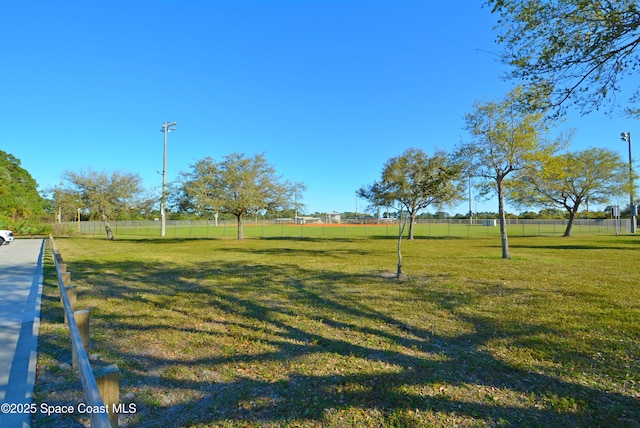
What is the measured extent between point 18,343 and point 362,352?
4.54 m

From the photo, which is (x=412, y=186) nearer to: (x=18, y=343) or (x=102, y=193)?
(x=18, y=343)

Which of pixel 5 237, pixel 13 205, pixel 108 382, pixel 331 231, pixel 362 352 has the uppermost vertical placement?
pixel 13 205

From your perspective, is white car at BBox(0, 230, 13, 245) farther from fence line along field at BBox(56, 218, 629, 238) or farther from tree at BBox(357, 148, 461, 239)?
tree at BBox(357, 148, 461, 239)

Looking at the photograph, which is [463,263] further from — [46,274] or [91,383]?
[46,274]

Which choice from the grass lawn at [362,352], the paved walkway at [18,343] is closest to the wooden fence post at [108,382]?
the grass lawn at [362,352]

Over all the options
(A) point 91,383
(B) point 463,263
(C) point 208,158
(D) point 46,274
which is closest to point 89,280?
(D) point 46,274

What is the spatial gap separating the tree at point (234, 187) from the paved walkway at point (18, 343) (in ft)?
57.4

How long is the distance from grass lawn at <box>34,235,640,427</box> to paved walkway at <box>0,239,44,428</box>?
132mm

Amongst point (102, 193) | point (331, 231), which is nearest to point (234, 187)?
point (102, 193)

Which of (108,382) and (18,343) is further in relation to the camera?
(18,343)

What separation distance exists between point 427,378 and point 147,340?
3.75 metres

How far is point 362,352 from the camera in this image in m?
4.12

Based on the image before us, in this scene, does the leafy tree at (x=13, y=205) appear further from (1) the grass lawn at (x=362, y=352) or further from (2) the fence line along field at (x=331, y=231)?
(1) the grass lawn at (x=362, y=352)

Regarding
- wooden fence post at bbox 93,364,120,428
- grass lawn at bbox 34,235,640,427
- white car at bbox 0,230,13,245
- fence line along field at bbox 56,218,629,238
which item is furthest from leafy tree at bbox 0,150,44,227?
wooden fence post at bbox 93,364,120,428
